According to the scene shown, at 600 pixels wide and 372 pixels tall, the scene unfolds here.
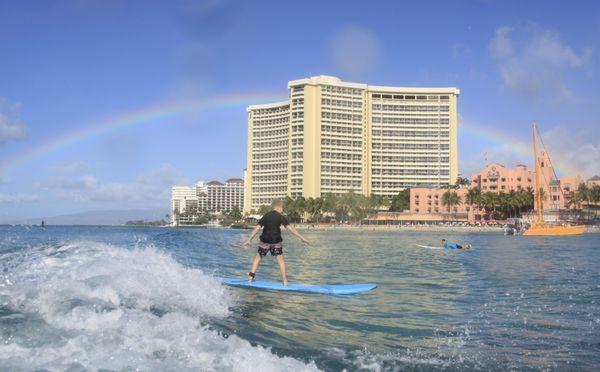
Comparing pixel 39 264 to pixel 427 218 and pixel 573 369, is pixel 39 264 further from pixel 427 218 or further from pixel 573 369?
pixel 427 218

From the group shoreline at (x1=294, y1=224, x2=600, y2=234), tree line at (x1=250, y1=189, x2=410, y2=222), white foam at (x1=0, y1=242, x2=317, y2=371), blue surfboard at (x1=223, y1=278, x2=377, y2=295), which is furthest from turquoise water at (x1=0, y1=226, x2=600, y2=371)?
tree line at (x1=250, y1=189, x2=410, y2=222)

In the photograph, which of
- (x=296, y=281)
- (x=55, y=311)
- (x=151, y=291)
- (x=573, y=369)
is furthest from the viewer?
(x=296, y=281)

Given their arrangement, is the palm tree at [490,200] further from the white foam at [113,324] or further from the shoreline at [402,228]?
the white foam at [113,324]

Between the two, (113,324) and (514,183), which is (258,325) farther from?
(514,183)

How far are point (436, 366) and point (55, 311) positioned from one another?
17.8 ft

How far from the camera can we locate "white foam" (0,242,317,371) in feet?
18.8

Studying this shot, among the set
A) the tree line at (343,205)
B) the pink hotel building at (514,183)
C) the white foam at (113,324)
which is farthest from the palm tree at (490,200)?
the white foam at (113,324)

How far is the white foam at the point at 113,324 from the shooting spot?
5.74 meters

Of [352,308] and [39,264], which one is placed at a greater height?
[39,264]

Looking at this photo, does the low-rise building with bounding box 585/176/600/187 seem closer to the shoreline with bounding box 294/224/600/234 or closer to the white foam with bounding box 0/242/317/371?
the shoreline with bounding box 294/224/600/234

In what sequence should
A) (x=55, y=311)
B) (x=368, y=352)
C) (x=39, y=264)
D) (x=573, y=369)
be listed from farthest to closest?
(x=39, y=264) < (x=55, y=311) < (x=368, y=352) < (x=573, y=369)

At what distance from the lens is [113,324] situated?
22.5 ft

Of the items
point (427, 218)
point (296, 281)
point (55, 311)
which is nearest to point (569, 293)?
point (296, 281)

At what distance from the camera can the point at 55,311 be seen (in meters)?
7.42
